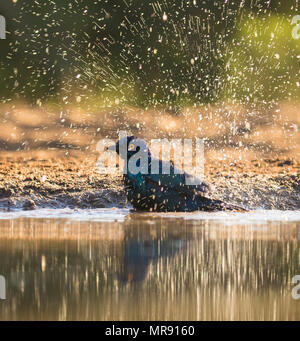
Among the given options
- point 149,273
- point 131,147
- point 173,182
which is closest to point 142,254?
point 149,273

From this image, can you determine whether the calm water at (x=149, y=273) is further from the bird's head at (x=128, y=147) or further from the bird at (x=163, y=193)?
the bird's head at (x=128, y=147)

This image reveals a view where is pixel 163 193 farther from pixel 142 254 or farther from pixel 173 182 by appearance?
pixel 142 254

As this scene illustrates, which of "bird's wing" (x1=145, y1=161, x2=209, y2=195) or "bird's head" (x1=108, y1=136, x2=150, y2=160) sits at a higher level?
"bird's head" (x1=108, y1=136, x2=150, y2=160)

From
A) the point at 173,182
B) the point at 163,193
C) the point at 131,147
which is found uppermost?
the point at 131,147

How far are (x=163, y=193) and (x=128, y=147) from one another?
0.80 metres

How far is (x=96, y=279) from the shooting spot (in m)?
2.21

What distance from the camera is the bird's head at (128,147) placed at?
707 cm

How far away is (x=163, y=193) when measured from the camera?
6.75 meters

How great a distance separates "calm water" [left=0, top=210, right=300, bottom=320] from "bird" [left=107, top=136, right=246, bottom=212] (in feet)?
7.82

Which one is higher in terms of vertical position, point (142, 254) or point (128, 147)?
point (128, 147)

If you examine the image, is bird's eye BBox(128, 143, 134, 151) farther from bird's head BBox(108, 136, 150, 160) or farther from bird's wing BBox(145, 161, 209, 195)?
bird's wing BBox(145, 161, 209, 195)

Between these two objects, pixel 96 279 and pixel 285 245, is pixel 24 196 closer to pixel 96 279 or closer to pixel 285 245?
pixel 285 245

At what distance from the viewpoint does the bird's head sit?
7066 mm

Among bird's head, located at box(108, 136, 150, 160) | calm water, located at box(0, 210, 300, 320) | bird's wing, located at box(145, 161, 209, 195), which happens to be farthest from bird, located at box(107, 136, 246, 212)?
calm water, located at box(0, 210, 300, 320)
